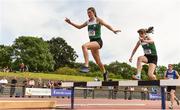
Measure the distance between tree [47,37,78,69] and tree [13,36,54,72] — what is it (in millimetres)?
12779

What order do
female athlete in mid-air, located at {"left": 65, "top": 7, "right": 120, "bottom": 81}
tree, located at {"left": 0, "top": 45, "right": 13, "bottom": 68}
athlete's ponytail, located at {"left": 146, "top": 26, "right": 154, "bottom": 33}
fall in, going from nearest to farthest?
female athlete in mid-air, located at {"left": 65, "top": 7, "right": 120, "bottom": 81}
athlete's ponytail, located at {"left": 146, "top": 26, "right": 154, "bottom": 33}
tree, located at {"left": 0, "top": 45, "right": 13, "bottom": 68}

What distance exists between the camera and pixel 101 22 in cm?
1155

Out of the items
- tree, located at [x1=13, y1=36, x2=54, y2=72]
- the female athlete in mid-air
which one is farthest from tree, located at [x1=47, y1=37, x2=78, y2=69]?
the female athlete in mid-air

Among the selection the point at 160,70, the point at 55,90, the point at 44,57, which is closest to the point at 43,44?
the point at 44,57

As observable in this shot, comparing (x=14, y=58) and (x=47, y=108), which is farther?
(x=14, y=58)

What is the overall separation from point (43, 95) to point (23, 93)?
1.63 m

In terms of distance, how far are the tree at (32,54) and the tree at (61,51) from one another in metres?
12.8

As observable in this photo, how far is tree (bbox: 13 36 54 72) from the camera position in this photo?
330 ft

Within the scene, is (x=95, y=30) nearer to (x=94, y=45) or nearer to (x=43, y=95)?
(x=94, y=45)

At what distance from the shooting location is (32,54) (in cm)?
10244

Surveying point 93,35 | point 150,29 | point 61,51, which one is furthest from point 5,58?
point 150,29

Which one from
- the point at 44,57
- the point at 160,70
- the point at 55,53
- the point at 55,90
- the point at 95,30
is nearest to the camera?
the point at 95,30

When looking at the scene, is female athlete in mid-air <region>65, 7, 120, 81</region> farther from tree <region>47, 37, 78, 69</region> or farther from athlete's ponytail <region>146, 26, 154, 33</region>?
tree <region>47, 37, 78, 69</region>

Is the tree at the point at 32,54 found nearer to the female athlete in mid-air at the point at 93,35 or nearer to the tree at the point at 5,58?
the tree at the point at 5,58
